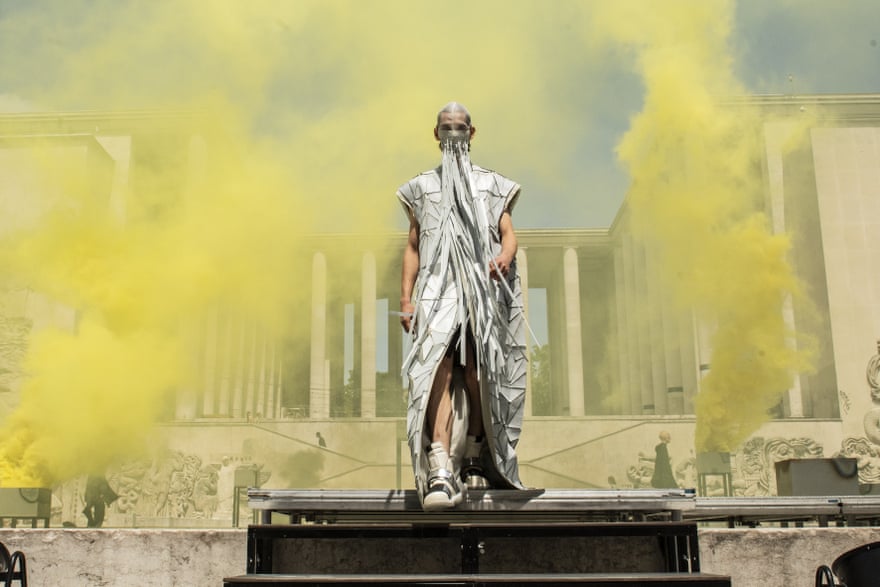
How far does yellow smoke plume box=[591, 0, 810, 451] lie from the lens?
31.7m

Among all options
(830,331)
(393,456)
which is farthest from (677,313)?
(393,456)

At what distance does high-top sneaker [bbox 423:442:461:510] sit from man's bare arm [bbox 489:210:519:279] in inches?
41.9

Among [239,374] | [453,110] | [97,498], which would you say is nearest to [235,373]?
[239,374]

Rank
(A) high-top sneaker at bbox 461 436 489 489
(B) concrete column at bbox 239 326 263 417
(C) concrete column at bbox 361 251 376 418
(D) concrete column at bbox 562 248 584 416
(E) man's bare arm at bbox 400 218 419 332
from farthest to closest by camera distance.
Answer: (B) concrete column at bbox 239 326 263 417, (D) concrete column at bbox 562 248 584 416, (C) concrete column at bbox 361 251 376 418, (E) man's bare arm at bbox 400 218 419 332, (A) high-top sneaker at bbox 461 436 489 489

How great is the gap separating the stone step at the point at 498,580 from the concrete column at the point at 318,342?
128ft

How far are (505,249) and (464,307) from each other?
1.72 ft

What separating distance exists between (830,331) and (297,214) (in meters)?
21.1

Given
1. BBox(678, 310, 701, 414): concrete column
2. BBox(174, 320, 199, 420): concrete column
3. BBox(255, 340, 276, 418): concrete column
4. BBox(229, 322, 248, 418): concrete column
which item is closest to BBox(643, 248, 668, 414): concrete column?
BBox(678, 310, 701, 414): concrete column

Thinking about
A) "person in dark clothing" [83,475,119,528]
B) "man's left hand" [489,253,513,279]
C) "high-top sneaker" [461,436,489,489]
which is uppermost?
"man's left hand" [489,253,513,279]

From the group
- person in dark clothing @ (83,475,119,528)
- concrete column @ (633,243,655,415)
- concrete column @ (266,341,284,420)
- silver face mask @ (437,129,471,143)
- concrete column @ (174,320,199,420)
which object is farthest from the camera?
concrete column @ (266,341,284,420)

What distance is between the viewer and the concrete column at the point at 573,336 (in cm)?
4253

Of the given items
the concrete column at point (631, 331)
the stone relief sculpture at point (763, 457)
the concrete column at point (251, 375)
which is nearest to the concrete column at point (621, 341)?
the concrete column at point (631, 331)

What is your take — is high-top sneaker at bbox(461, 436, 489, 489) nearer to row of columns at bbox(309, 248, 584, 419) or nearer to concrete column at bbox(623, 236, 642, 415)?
row of columns at bbox(309, 248, 584, 419)

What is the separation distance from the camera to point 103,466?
28484 millimetres
